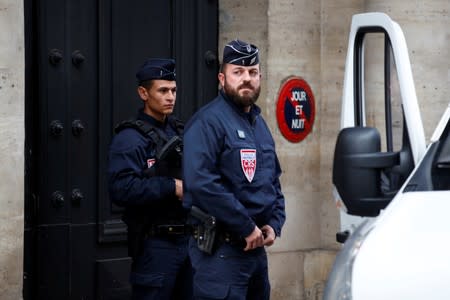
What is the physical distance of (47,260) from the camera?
27.3ft

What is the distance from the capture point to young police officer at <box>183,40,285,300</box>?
6219mm

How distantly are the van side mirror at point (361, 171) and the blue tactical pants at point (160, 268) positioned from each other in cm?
209

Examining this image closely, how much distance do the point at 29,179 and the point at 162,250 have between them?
1.57 metres

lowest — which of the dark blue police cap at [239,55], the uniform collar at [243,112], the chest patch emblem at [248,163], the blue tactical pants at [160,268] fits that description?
the blue tactical pants at [160,268]

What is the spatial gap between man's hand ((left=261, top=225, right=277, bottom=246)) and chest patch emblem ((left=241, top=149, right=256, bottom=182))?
261mm

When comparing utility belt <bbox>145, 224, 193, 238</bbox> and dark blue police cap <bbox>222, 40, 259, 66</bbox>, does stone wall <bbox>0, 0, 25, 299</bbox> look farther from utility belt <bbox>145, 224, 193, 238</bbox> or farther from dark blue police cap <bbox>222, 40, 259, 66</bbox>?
dark blue police cap <bbox>222, 40, 259, 66</bbox>

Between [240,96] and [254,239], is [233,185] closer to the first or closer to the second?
[254,239]

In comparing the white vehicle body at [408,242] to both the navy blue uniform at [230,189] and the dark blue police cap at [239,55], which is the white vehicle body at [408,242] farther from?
the dark blue police cap at [239,55]

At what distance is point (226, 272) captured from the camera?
20.6ft

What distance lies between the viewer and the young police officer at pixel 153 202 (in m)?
6.95

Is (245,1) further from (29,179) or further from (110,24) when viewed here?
(29,179)

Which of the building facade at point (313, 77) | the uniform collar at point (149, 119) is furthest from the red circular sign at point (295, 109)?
the uniform collar at point (149, 119)

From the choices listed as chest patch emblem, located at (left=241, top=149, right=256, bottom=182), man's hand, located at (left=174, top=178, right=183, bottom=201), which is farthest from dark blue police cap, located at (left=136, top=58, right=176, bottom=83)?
chest patch emblem, located at (left=241, top=149, right=256, bottom=182)

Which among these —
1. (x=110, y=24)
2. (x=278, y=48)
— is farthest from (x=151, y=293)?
(x=278, y=48)
